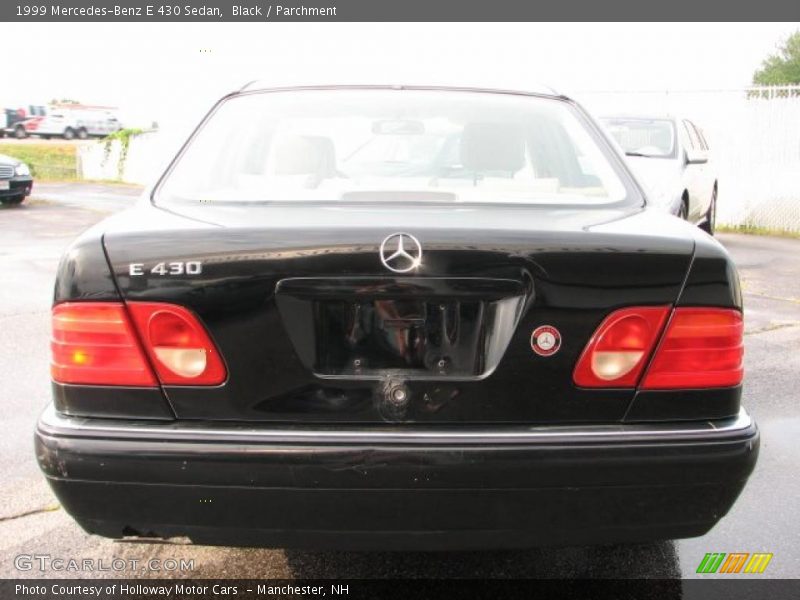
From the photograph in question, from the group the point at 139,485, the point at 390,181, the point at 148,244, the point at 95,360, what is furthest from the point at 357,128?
the point at 139,485

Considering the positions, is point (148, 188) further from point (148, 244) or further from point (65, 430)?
point (65, 430)

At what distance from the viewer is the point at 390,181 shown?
272 cm

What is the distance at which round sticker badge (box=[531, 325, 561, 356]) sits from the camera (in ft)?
6.72

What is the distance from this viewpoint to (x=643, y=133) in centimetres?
941

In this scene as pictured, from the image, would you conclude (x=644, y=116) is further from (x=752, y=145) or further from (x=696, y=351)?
(x=696, y=351)

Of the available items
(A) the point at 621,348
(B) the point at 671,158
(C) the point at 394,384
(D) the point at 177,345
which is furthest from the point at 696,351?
(B) the point at 671,158

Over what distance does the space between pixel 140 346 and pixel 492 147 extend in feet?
4.83

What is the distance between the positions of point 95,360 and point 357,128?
55.4 inches

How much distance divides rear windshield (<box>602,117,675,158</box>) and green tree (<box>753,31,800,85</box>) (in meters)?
64.6

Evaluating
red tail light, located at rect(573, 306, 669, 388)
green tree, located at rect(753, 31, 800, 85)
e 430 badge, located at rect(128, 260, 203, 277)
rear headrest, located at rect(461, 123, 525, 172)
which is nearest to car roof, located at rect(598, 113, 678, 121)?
rear headrest, located at rect(461, 123, 525, 172)

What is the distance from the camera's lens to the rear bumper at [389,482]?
2000mm

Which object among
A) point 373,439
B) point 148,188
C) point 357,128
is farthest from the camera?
point 357,128

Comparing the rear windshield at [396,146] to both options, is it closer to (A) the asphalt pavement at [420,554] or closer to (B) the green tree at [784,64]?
(A) the asphalt pavement at [420,554]

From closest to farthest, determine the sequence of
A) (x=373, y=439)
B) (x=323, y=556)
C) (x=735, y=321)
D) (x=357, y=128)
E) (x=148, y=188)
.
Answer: (x=373, y=439) → (x=735, y=321) → (x=148, y=188) → (x=323, y=556) → (x=357, y=128)
